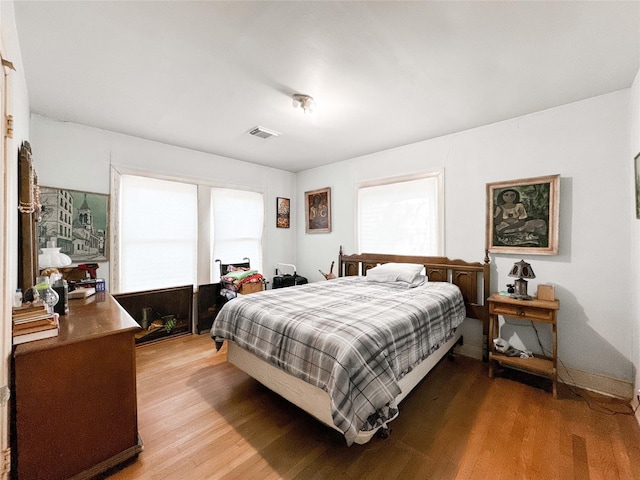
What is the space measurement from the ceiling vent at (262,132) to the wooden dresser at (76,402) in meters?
2.28

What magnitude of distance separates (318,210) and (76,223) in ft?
10.6

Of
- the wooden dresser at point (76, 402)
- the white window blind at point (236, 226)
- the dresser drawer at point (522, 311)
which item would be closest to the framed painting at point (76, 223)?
the white window blind at point (236, 226)

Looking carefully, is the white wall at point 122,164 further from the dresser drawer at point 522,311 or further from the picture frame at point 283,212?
the dresser drawer at point 522,311

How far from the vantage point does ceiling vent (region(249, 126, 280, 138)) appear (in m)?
3.07

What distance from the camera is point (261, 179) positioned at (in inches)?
184

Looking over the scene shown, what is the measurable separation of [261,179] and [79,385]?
3.72 meters

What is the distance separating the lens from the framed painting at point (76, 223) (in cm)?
284

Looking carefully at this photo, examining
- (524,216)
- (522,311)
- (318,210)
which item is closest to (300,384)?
(522,311)

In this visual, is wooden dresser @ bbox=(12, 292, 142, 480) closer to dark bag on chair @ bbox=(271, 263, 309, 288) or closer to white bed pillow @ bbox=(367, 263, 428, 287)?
white bed pillow @ bbox=(367, 263, 428, 287)

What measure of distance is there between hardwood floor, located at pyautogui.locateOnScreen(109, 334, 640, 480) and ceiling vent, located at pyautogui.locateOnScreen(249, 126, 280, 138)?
263 centimetres

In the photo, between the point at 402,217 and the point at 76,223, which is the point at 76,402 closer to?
the point at 76,223

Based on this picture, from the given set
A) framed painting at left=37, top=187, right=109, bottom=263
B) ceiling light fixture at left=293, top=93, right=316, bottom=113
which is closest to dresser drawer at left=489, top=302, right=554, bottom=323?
ceiling light fixture at left=293, top=93, right=316, bottom=113

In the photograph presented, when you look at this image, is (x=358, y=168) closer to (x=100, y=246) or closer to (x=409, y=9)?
(x=409, y=9)

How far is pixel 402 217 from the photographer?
3707mm
